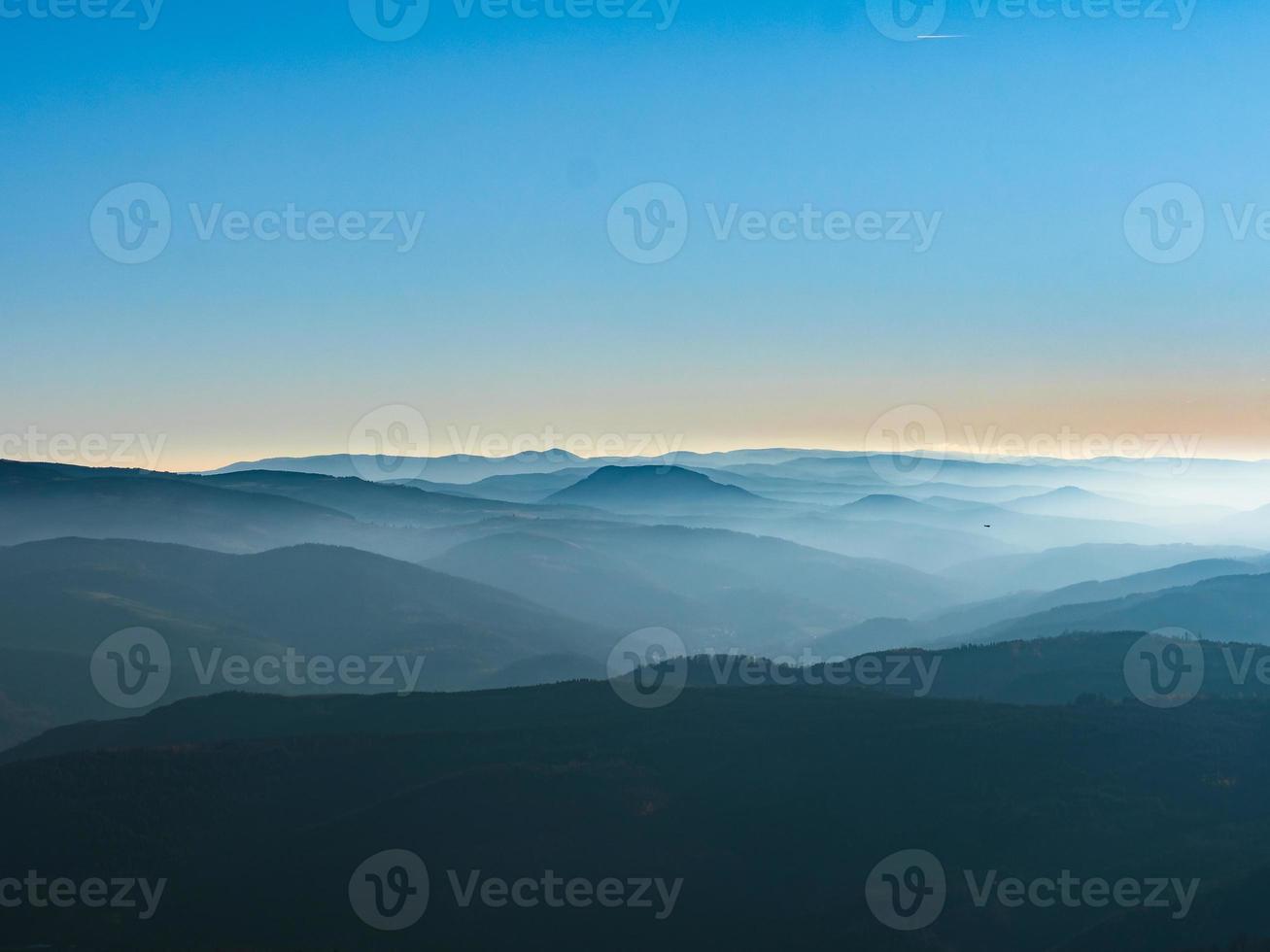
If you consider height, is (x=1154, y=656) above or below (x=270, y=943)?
above

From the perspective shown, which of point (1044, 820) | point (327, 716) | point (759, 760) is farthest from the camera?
point (327, 716)

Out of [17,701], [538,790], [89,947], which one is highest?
[538,790]

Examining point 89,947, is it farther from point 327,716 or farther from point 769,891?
point 327,716

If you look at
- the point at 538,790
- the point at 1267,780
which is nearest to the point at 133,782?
the point at 538,790

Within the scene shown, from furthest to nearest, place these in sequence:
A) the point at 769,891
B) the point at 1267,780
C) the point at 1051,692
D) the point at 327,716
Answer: the point at 1051,692 → the point at 327,716 → the point at 1267,780 → the point at 769,891

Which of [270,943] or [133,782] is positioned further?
[133,782]

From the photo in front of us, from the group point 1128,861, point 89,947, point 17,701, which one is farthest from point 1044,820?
point 17,701
